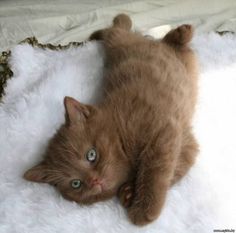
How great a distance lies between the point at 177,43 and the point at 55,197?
2.76 feet

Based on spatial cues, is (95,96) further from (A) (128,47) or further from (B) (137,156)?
(B) (137,156)

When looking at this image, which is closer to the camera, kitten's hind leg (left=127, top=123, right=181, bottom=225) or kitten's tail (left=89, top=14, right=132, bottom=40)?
kitten's hind leg (left=127, top=123, right=181, bottom=225)

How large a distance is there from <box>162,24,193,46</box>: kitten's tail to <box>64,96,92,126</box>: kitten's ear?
62 centimetres

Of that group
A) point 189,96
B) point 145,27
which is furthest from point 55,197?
point 145,27

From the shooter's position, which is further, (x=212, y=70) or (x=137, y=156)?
(x=212, y=70)

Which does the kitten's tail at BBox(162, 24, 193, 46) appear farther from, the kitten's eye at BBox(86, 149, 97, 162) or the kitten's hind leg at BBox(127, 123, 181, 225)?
the kitten's eye at BBox(86, 149, 97, 162)

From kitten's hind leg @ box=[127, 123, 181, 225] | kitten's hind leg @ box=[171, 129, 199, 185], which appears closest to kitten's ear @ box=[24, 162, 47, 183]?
kitten's hind leg @ box=[127, 123, 181, 225]

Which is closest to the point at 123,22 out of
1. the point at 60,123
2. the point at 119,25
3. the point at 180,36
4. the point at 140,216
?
the point at 119,25

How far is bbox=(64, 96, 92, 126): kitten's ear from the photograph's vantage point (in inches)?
48.8

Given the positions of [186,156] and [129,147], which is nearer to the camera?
[129,147]

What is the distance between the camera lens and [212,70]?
69.6 inches

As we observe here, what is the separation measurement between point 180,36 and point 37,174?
0.84m

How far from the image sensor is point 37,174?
4.24ft

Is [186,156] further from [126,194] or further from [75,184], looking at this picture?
[75,184]
